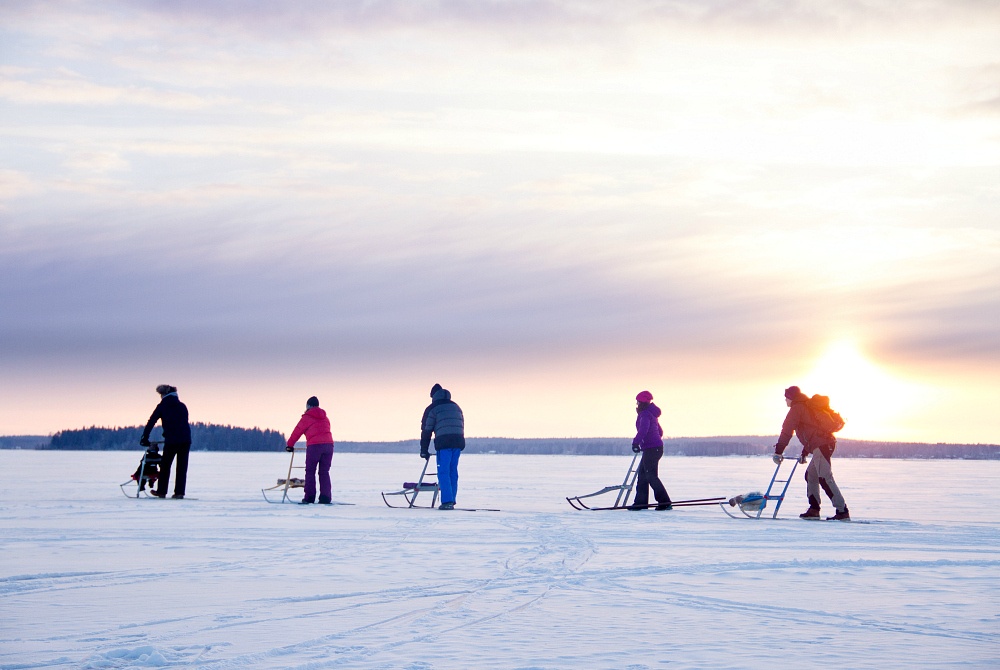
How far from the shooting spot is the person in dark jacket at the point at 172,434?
1655cm

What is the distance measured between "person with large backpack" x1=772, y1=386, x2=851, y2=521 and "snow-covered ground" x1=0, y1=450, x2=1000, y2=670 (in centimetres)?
69

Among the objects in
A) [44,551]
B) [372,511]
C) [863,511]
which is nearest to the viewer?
[44,551]

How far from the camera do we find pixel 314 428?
616 inches

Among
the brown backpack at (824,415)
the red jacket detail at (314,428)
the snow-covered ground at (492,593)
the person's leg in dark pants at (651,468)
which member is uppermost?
the brown backpack at (824,415)

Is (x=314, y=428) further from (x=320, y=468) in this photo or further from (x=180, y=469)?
(x=180, y=469)

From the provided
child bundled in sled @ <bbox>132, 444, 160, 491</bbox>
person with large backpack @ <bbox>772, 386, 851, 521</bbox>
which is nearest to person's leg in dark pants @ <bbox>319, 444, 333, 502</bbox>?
child bundled in sled @ <bbox>132, 444, 160, 491</bbox>

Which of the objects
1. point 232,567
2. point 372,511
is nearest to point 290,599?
point 232,567

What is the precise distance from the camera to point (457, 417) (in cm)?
1501

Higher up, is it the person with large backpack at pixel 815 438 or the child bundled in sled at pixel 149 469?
the person with large backpack at pixel 815 438

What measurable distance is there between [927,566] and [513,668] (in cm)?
506

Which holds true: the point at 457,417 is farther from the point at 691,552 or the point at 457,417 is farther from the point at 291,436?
the point at 691,552

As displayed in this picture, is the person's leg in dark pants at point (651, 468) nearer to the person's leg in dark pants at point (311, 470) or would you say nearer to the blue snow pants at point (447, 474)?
the blue snow pants at point (447, 474)

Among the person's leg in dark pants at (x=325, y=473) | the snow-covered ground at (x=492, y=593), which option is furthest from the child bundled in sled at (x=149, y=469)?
A: the snow-covered ground at (x=492, y=593)

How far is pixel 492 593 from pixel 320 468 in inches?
367
